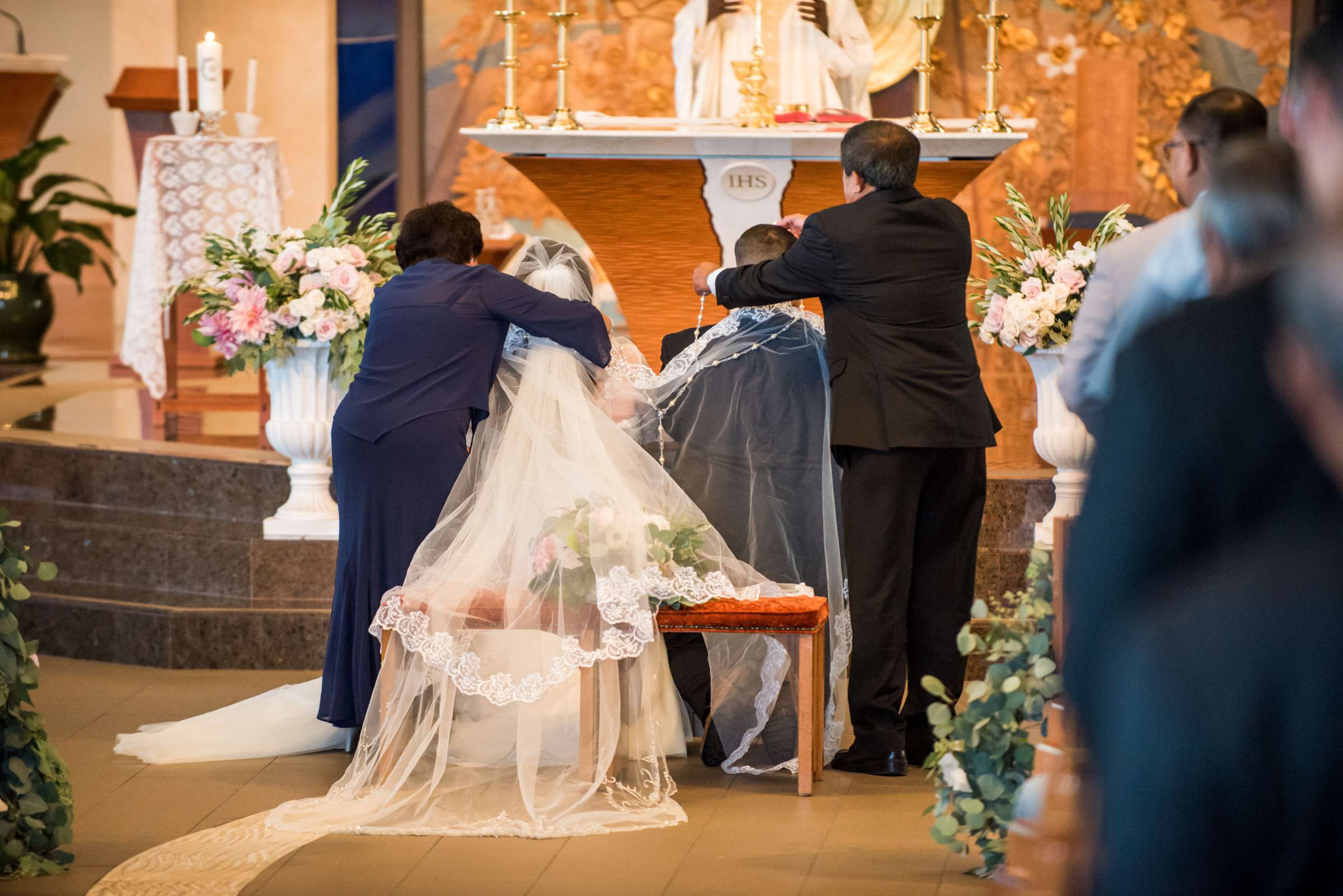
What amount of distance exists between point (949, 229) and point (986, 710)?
154 cm

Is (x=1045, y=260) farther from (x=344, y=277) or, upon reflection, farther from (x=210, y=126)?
(x=210, y=126)

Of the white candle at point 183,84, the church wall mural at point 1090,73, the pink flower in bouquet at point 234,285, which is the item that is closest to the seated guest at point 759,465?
the pink flower in bouquet at point 234,285

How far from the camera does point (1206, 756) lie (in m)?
0.92

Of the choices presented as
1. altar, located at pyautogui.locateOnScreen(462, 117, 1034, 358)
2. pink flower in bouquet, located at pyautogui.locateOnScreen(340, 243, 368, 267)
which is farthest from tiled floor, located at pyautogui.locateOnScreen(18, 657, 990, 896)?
altar, located at pyautogui.locateOnScreen(462, 117, 1034, 358)

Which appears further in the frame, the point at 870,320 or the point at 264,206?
the point at 264,206

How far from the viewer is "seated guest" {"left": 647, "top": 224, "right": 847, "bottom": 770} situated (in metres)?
4.32

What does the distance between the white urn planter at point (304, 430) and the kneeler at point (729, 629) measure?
66.6 inches

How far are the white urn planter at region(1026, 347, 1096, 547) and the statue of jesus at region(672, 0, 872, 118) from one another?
274cm

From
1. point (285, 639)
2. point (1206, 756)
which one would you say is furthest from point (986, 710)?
point (285, 639)

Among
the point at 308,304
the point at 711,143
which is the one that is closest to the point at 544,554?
the point at 308,304

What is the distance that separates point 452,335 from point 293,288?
4.32ft

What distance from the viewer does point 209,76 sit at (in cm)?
731

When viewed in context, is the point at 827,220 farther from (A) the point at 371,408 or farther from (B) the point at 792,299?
(A) the point at 371,408

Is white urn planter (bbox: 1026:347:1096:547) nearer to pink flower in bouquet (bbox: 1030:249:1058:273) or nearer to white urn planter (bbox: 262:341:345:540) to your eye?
pink flower in bouquet (bbox: 1030:249:1058:273)
